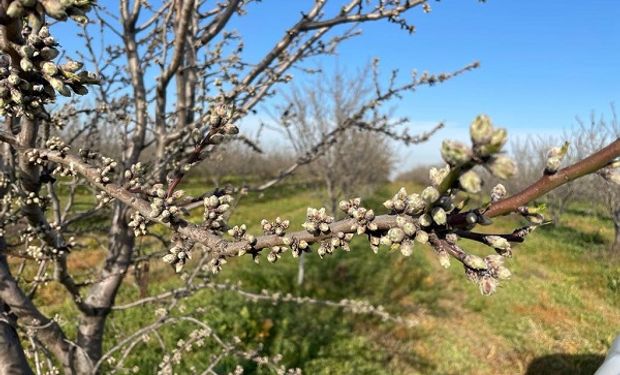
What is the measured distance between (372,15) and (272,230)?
94.4 inches

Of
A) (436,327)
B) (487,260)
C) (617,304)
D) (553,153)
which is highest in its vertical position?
(553,153)

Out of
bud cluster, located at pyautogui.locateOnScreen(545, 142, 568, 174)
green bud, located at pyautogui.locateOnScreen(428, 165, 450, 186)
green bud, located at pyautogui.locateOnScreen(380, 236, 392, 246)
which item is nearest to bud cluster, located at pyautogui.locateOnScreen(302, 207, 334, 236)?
green bud, located at pyautogui.locateOnScreen(380, 236, 392, 246)

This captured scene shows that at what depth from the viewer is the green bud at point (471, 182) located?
72 cm

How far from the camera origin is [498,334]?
29.2ft

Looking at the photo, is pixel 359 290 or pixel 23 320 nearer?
pixel 23 320

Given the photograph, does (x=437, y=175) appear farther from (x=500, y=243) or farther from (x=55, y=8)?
(x=55, y=8)

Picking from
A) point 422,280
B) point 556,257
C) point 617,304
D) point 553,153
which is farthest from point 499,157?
point 556,257

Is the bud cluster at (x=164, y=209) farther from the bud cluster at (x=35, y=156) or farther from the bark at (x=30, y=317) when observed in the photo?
the bark at (x=30, y=317)

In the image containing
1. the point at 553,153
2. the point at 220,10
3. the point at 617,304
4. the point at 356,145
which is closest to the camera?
the point at 553,153

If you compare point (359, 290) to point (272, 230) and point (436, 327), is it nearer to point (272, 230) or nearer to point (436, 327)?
point (436, 327)

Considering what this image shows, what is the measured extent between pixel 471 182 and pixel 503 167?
58 millimetres

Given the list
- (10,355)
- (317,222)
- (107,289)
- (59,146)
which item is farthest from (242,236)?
(107,289)

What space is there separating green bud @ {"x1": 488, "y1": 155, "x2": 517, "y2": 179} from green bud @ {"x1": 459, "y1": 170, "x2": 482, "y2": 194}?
0.04 metres

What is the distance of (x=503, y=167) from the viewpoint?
688 millimetres
